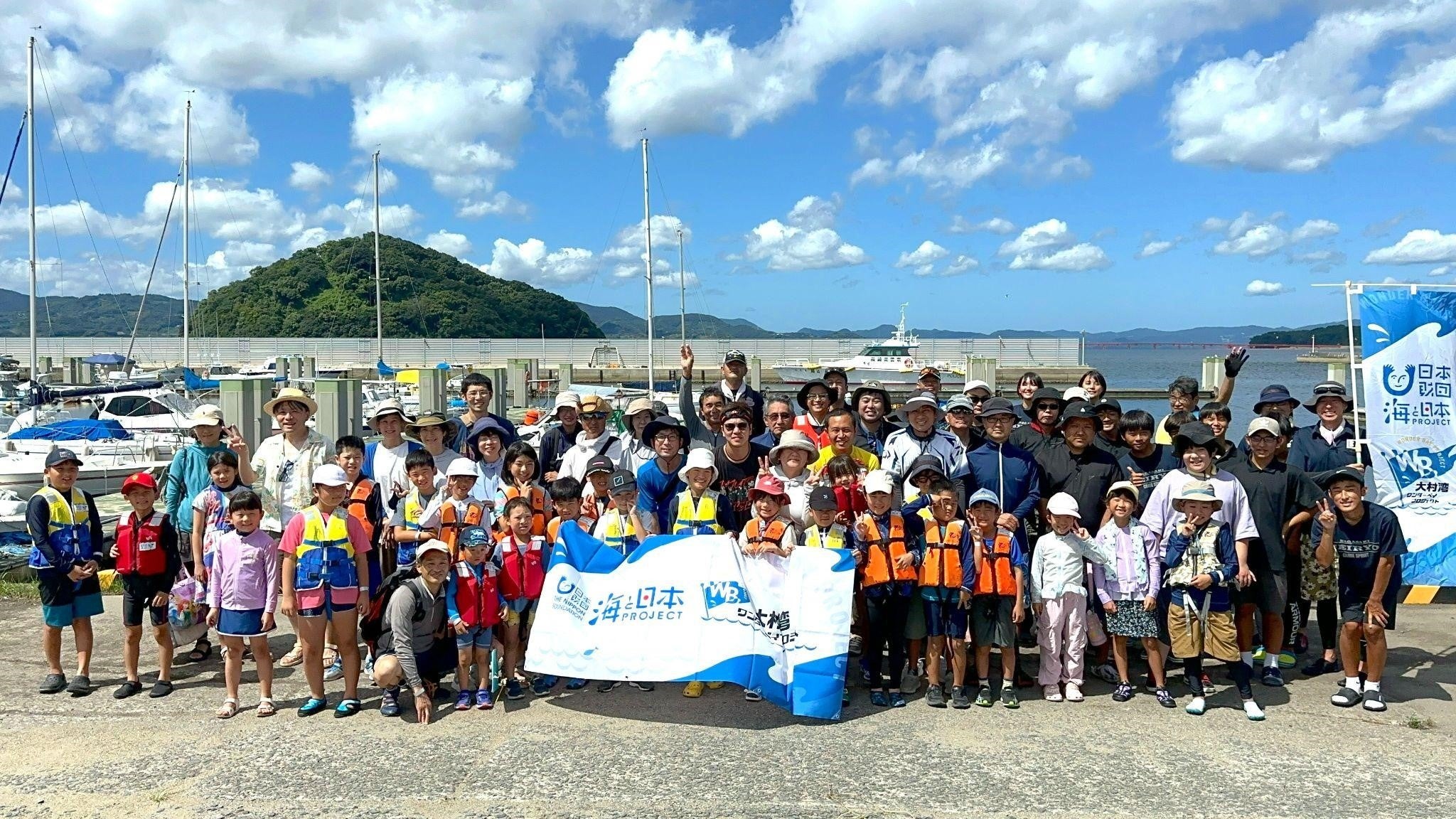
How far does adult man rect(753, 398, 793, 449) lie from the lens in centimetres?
723

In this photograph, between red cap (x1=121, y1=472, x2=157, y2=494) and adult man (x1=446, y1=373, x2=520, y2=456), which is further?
adult man (x1=446, y1=373, x2=520, y2=456)

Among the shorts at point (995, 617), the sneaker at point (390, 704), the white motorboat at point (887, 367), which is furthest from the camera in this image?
the white motorboat at point (887, 367)

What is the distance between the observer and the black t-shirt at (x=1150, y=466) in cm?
673

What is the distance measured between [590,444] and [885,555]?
99.7 inches

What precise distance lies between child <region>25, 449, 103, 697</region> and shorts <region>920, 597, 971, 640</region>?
5.74 m

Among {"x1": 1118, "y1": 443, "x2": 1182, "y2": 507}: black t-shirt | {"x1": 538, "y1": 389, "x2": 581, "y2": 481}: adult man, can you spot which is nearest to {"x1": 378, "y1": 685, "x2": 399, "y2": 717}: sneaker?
{"x1": 538, "y1": 389, "x2": 581, "y2": 481}: adult man

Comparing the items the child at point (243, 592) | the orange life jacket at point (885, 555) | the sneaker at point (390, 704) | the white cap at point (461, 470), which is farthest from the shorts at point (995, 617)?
the child at point (243, 592)

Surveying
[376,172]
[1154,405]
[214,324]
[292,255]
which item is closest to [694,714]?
[376,172]

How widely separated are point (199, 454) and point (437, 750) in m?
3.25

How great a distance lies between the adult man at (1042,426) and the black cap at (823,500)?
2.04 m

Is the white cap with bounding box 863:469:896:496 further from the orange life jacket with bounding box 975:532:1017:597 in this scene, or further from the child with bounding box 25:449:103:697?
the child with bounding box 25:449:103:697

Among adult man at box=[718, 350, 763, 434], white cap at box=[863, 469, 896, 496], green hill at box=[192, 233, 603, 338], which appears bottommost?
white cap at box=[863, 469, 896, 496]

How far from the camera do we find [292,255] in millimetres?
88938

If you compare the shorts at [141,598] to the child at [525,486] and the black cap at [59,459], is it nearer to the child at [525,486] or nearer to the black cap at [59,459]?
the black cap at [59,459]
